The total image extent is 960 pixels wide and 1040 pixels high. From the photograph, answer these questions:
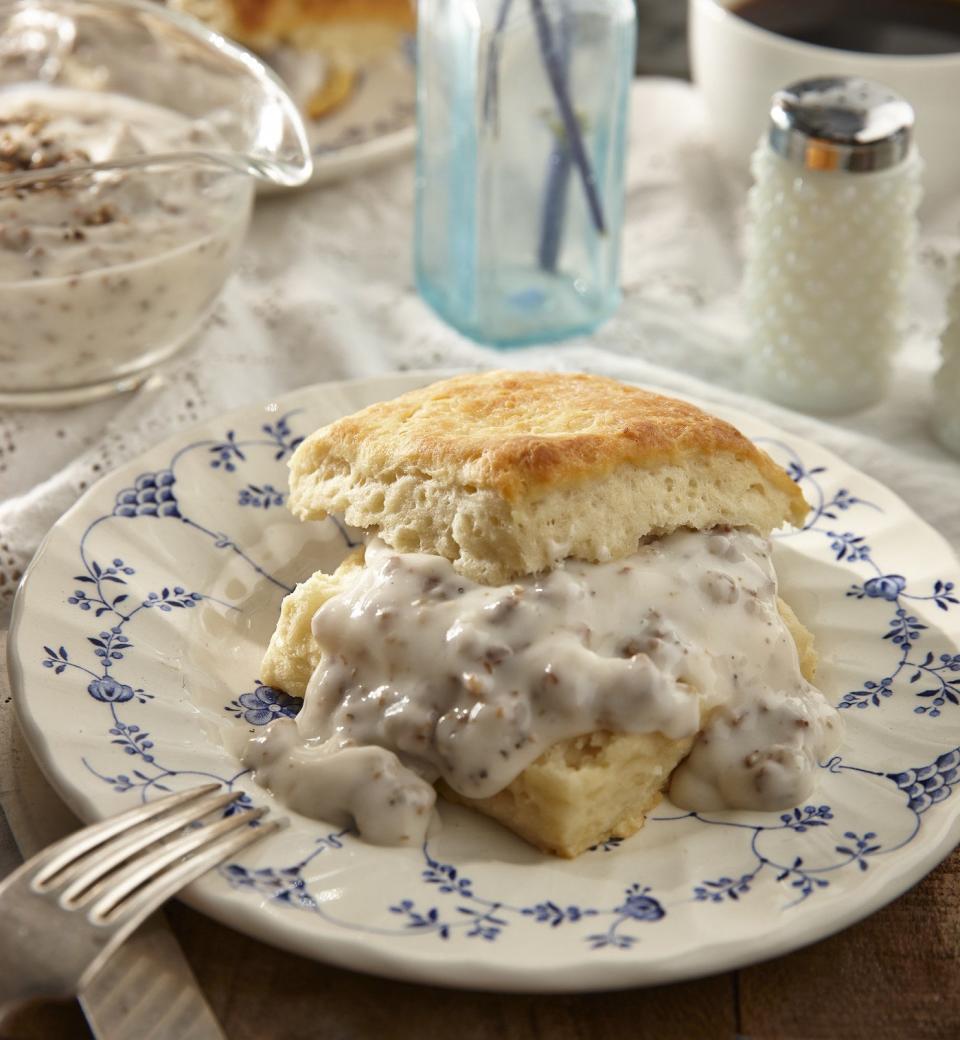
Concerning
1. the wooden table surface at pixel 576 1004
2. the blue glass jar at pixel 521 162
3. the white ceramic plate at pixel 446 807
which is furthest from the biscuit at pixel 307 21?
the wooden table surface at pixel 576 1004

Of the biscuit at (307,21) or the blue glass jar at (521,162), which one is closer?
the blue glass jar at (521,162)

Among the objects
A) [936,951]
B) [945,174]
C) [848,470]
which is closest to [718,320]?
[945,174]

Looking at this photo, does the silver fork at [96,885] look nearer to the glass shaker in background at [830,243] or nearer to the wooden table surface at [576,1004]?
the wooden table surface at [576,1004]

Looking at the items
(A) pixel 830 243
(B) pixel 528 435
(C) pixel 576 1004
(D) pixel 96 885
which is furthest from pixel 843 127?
(D) pixel 96 885

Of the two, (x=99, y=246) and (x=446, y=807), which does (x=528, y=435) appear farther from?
(x=99, y=246)

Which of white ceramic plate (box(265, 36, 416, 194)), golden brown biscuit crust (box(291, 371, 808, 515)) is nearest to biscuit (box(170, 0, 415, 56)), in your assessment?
white ceramic plate (box(265, 36, 416, 194))

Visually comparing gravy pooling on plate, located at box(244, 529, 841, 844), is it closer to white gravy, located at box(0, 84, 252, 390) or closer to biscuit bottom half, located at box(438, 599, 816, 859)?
biscuit bottom half, located at box(438, 599, 816, 859)
